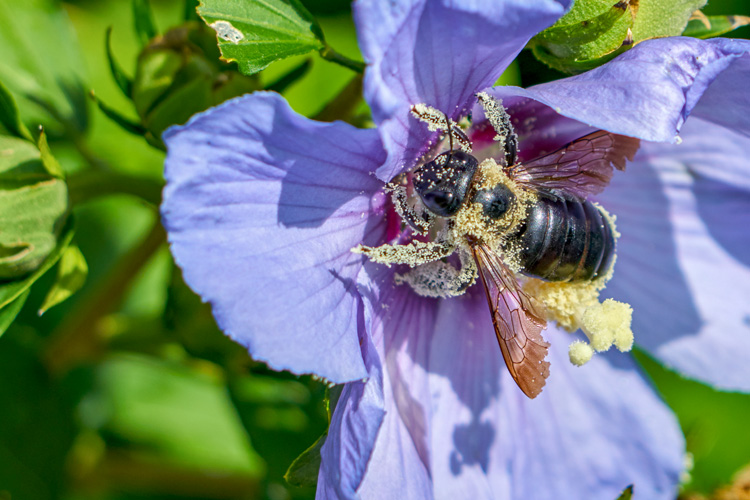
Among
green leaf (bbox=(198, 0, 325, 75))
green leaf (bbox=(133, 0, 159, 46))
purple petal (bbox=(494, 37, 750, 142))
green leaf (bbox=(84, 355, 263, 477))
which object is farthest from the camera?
green leaf (bbox=(84, 355, 263, 477))

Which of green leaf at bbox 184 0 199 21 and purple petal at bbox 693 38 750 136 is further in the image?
green leaf at bbox 184 0 199 21

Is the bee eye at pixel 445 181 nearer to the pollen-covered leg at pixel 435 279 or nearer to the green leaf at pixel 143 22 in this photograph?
the pollen-covered leg at pixel 435 279

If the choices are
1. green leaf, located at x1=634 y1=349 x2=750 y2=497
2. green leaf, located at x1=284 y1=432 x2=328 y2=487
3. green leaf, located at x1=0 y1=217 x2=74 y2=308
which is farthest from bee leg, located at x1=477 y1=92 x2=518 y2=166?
green leaf, located at x1=634 y1=349 x2=750 y2=497

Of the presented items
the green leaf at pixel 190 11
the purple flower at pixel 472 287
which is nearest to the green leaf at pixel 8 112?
the green leaf at pixel 190 11

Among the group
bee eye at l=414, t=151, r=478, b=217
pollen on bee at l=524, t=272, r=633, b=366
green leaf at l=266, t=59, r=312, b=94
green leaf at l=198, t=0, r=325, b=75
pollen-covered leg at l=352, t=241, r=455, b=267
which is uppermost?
green leaf at l=198, t=0, r=325, b=75

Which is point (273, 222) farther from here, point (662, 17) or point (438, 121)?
point (662, 17)

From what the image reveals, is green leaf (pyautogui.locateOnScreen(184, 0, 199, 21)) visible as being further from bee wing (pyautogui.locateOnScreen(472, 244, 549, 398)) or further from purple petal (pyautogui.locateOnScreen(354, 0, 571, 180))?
bee wing (pyautogui.locateOnScreen(472, 244, 549, 398))

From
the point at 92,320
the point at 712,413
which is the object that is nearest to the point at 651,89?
the point at 92,320
